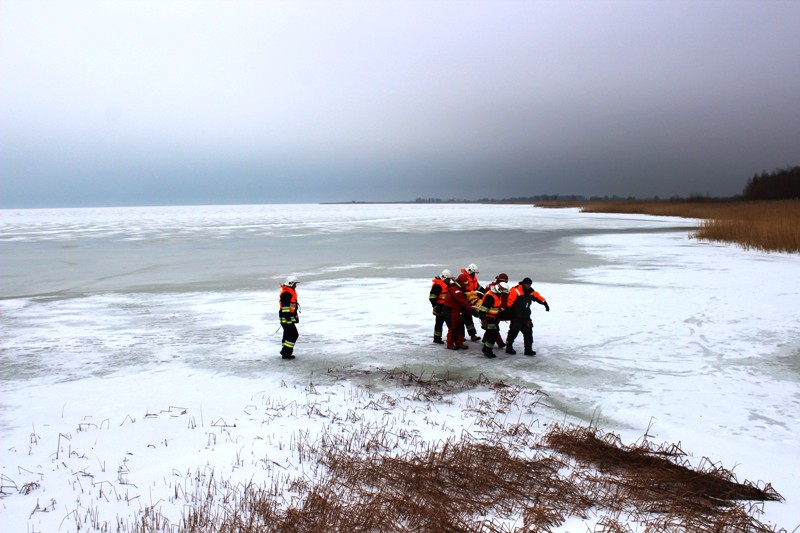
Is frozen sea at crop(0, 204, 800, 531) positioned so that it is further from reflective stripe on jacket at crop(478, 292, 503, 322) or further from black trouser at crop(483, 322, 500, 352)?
reflective stripe on jacket at crop(478, 292, 503, 322)

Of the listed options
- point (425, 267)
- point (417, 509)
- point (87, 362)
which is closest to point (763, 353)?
point (417, 509)

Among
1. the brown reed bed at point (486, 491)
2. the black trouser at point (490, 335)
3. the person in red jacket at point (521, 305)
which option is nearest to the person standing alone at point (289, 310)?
the brown reed bed at point (486, 491)

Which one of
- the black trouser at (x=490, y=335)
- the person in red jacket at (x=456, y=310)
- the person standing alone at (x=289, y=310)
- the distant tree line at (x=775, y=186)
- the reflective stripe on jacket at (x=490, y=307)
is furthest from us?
the distant tree line at (x=775, y=186)

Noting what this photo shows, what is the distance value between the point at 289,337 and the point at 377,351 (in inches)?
52.7

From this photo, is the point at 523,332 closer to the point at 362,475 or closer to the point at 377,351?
the point at 377,351

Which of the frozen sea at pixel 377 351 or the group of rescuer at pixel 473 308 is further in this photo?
the group of rescuer at pixel 473 308

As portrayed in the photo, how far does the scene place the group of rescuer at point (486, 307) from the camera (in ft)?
24.6

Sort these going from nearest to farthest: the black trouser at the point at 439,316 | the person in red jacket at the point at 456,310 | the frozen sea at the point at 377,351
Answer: the frozen sea at the point at 377,351 → the person in red jacket at the point at 456,310 → the black trouser at the point at 439,316

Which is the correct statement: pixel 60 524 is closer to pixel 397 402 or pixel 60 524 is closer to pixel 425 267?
pixel 397 402

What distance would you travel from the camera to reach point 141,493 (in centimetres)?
405

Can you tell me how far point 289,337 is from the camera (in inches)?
292

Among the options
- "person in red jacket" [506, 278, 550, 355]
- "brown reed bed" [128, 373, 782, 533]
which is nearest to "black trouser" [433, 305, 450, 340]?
"person in red jacket" [506, 278, 550, 355]

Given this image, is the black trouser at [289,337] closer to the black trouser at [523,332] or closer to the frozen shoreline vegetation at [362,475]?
the frozen shoreline vegetation at [362,475]

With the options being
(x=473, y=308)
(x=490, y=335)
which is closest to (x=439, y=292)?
(x=473, y=308)
